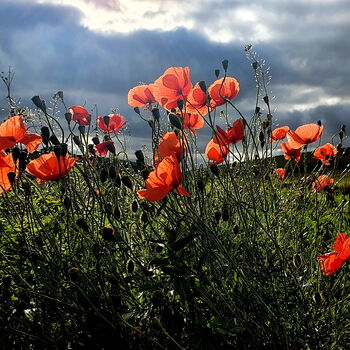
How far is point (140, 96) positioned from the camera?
2.73 m

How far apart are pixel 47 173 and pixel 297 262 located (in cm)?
115

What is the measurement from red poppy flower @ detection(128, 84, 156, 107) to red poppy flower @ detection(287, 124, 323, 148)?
78 centimetres

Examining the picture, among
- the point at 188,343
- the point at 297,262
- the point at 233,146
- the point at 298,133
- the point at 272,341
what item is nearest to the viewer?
the point at 272,341

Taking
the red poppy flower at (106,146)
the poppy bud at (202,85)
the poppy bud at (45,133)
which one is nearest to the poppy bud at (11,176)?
the poppy bud at (45,133)

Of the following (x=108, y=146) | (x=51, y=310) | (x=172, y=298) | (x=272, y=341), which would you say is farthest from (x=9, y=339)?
(x=272, y=341)

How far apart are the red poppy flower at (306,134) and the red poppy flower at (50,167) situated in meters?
1.23

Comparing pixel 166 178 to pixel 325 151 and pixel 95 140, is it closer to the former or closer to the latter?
pixel 95 140

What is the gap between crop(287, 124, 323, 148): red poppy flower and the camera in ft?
8.79

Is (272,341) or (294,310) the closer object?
(272,341)

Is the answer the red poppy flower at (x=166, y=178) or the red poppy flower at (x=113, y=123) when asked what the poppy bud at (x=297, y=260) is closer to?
the red poppy flower at (x=166, y=178)

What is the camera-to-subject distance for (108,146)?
2371 millimetres

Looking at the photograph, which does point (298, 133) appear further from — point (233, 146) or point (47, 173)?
point (47, 173)

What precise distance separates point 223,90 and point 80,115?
79 cm

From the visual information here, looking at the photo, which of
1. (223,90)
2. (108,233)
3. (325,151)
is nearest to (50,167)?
(108,233)
